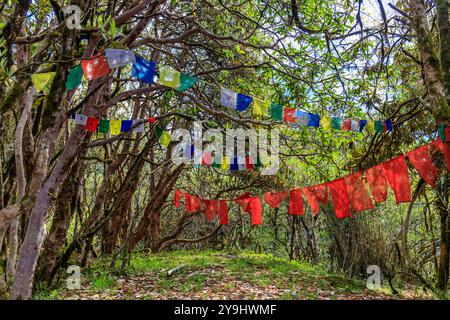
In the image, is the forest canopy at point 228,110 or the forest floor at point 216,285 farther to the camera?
the forest floor at point 216,285

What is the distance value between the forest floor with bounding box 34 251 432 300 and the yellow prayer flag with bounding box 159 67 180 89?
236cm

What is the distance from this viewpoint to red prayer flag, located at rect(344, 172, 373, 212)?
439 cm

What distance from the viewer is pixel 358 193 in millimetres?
4430

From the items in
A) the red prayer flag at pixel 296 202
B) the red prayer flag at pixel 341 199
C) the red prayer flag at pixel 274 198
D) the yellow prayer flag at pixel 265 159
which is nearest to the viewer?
the red prayer flag at pixel 341 199

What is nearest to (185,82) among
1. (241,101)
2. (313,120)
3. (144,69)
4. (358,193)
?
(144,69)

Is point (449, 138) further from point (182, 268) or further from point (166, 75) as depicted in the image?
point (182, 268)

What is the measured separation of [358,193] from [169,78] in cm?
264

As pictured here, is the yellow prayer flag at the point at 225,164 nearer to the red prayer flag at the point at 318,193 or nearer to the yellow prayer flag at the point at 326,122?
the red prayer flag at the point at 318,193

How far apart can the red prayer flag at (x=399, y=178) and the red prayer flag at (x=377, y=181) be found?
0.43 ft

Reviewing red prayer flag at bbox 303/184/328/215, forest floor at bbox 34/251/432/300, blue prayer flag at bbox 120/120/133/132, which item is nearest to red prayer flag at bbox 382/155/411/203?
red prayer flag at bbox 303/184/328/215

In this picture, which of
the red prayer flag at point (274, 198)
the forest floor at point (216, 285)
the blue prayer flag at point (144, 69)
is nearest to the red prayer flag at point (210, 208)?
the forest floor at point (216, 285)

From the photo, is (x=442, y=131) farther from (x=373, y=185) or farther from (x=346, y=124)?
(x=346, y=124)

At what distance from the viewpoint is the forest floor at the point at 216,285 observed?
14.0 ft
